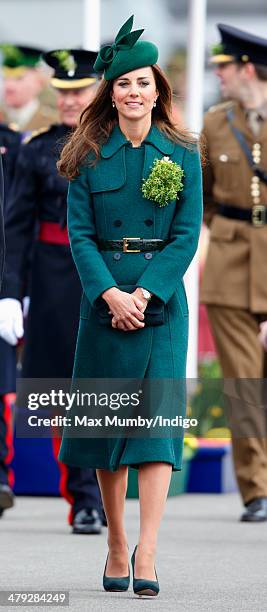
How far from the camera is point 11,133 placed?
356 inches

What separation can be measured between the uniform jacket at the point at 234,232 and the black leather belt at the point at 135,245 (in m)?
2.52

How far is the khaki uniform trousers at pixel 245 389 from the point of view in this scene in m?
8.70

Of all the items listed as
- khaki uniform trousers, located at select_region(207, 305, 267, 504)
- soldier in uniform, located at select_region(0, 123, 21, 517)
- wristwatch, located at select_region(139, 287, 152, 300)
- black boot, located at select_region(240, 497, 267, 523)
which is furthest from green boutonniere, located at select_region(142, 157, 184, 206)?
black boot, located at select_region(240, 497, 267, 523)

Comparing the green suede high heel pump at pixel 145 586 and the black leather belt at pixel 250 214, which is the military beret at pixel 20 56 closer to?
the black leather belt at pixel 250 214

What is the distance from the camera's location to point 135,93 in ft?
20.3

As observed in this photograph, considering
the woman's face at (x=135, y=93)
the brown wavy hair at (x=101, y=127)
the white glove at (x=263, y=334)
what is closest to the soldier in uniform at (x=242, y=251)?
the white glove at (x=263, y=334)

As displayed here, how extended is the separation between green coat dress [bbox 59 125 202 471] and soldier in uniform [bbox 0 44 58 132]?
5.02 meters

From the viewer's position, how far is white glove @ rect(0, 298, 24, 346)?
7891 millimetres

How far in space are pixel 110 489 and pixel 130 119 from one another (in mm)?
1165

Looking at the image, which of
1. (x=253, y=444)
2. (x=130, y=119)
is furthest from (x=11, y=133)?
(x=130, y=119)

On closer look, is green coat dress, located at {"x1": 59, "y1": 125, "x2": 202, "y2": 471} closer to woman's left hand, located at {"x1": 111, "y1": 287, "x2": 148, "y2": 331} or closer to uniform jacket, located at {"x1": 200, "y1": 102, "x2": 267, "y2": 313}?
woman's left hand, located at {"x1": 111, "y1": 287, "x2": 148, "y2": 331}

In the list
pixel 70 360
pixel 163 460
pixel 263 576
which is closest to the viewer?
pixel 163 460

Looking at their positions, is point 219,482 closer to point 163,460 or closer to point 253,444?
point 253,444

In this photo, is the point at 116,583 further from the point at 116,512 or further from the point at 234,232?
the point at 234,232
